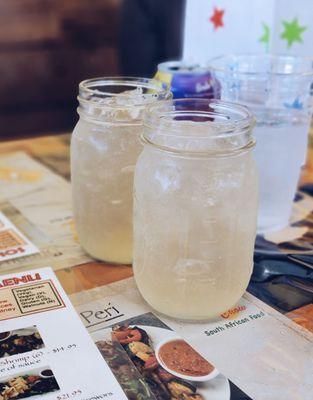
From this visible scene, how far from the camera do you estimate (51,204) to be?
95 cm

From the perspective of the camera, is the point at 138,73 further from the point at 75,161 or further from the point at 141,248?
the point at 141,248

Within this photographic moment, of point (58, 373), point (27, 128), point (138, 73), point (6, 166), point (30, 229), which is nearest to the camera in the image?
point (58, 373)

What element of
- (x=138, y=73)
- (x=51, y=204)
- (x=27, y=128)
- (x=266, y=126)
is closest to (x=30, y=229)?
(x=51, y=204)

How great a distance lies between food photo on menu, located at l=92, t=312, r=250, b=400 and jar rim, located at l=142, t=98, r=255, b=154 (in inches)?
7.6

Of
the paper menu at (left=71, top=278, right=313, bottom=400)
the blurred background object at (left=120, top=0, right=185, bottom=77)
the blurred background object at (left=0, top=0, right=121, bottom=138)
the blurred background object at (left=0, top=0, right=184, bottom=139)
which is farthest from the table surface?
the blurred background object at (left=0, top=0, right=121, bottom=138)

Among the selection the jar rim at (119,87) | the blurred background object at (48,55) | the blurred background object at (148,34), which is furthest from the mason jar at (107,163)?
the blurred background object at (48,55)

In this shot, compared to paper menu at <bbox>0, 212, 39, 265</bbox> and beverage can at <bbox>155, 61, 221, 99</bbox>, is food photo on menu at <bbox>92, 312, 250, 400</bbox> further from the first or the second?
beverage can at <bbox>155, 61, 221, 99</bbox>

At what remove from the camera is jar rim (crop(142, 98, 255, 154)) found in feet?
1.94

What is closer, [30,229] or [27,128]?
[30,229]

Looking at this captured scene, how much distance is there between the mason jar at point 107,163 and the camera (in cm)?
71

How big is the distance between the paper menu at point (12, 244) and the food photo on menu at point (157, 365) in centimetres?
21

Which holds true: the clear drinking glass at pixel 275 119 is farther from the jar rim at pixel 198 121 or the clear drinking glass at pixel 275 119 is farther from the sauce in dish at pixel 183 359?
the sauce in dish at pixel 183 359

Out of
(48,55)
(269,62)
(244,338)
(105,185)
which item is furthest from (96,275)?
(48,55)

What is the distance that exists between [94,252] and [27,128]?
206 centimetres
